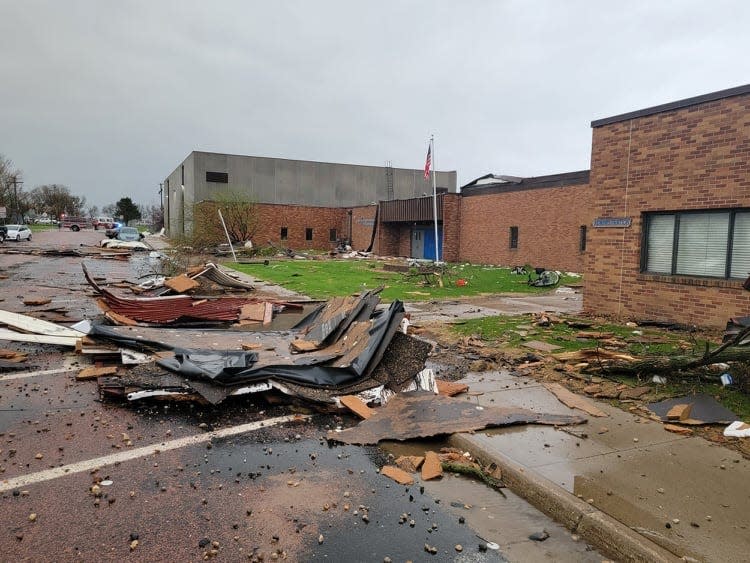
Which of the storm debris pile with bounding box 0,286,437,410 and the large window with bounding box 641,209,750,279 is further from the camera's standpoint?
the large window with bounding box 641,209,750,279

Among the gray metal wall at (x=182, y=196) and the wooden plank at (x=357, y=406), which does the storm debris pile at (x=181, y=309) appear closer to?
the wooden plank at (x=357, y=406)

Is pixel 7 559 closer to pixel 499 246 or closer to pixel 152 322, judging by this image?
pixel 152 322

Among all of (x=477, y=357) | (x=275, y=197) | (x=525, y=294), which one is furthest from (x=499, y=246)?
(x=275, y=197)

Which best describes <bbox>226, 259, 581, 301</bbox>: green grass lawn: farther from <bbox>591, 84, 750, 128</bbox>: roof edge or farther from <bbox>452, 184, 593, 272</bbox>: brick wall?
<bbox>591, 84, 750, 128</bbox>: roof edge

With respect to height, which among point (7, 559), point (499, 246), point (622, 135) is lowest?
point (7, 559)

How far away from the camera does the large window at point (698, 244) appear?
9.83 metres

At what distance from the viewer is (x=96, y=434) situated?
16.8 feet

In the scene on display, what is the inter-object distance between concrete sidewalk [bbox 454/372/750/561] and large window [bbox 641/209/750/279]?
6009 mm

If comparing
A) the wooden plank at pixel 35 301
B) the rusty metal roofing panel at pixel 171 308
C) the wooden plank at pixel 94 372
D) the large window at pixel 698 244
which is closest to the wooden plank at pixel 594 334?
the large window at pixel 698 244

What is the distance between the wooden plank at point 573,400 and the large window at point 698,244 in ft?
18.2

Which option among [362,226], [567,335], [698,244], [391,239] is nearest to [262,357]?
[567,335]

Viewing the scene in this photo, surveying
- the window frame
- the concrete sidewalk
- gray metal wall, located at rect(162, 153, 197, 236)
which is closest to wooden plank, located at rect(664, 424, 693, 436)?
the concrete sidewalk

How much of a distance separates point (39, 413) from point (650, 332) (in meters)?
10.2

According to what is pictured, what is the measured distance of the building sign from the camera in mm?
11562
